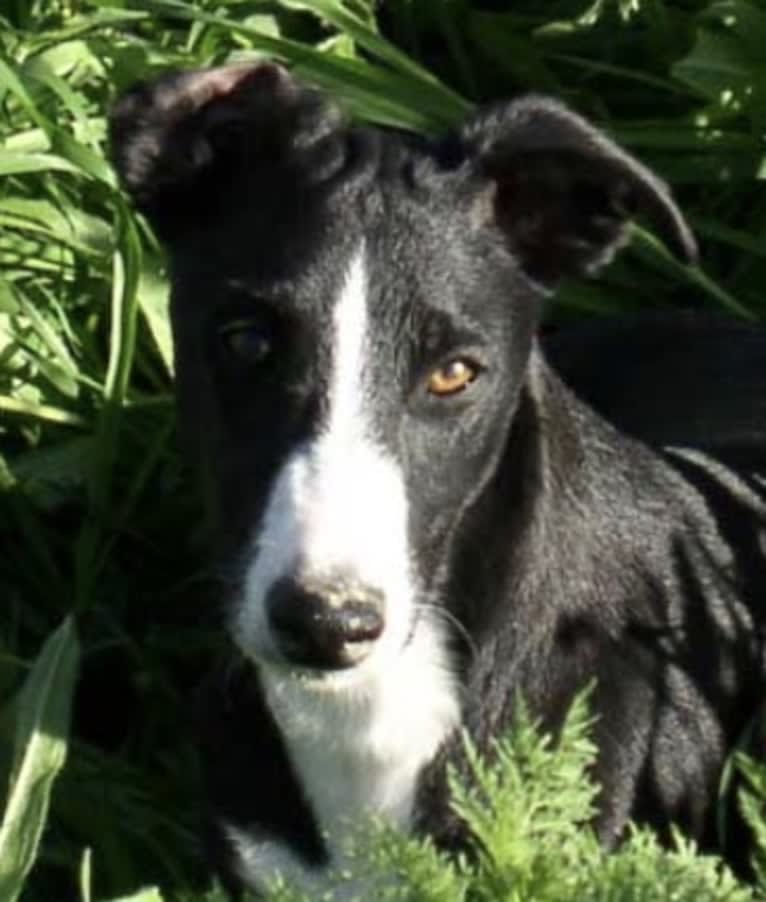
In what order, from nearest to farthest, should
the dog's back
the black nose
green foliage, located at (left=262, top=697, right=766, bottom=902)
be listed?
green foliage, located at (left=262, top=697, right=766, bottom=902)
the black nose
the dog's back

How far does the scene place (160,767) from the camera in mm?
5367

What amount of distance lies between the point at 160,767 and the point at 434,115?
121 cm

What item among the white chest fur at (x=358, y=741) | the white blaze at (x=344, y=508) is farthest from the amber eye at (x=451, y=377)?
the white chest fur at (x=358, y=741)

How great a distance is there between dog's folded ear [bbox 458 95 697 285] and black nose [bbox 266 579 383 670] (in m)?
0.61

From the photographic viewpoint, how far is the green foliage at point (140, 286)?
17.0 ft

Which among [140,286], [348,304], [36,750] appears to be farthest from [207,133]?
[140,286]

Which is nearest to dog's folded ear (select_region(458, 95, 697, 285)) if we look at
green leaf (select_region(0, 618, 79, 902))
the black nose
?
the black nose

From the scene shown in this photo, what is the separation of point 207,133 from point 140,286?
1.21m

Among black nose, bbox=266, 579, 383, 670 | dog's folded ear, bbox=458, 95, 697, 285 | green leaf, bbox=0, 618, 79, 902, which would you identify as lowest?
green leaf, bbox=0, 618, 79, 902

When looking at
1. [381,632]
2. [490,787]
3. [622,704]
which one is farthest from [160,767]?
[490,787]

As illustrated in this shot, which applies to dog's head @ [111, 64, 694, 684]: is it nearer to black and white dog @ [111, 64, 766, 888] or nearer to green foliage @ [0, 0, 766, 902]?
black and white dog @ [111, 64, 766, 888]

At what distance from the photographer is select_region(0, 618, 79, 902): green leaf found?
4621 mm

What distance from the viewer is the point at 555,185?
446cm

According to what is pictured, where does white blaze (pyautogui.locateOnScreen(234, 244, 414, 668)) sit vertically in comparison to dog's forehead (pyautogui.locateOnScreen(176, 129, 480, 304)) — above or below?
below
